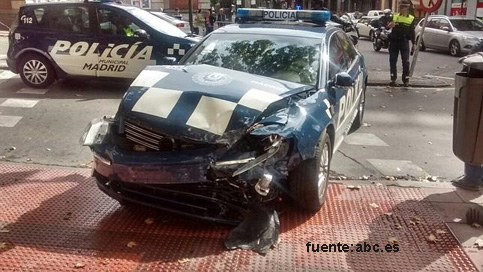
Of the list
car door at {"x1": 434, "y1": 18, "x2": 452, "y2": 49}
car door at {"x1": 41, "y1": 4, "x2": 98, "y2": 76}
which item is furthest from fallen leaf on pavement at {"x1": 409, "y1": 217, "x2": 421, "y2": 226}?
car door at {"x1": 434, "y1": 18, "x2": 452, "y2": 49}

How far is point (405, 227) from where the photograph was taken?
4.46 m

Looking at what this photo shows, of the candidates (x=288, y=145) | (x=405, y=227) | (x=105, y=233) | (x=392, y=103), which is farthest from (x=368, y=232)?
(x=392, y=103)

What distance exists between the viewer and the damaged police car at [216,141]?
393 centimetres

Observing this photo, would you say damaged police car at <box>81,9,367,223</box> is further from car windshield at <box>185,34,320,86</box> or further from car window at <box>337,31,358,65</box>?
car window at <box>337,31,358,65</box>

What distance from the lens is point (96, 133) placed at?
4410 millimetres

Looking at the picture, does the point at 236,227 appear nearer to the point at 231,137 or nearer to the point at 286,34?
the point at 231,137

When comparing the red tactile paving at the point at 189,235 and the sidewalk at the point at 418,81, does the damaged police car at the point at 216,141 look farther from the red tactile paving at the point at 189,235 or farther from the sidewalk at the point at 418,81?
the sidewalk at the point at 418,81

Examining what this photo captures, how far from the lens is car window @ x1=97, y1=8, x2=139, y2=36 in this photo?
9.55m

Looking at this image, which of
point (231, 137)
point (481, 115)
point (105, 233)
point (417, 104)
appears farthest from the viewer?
point (417, 104)

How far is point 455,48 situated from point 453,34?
53cm

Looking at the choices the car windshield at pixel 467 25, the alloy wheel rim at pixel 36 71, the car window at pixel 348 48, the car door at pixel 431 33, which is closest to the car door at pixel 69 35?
the alloy wheel rim at pixel 36 71

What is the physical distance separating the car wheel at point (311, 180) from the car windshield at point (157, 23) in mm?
5737

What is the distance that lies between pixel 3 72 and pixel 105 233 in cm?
883

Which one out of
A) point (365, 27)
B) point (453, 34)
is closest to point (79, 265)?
point (453, 34)
